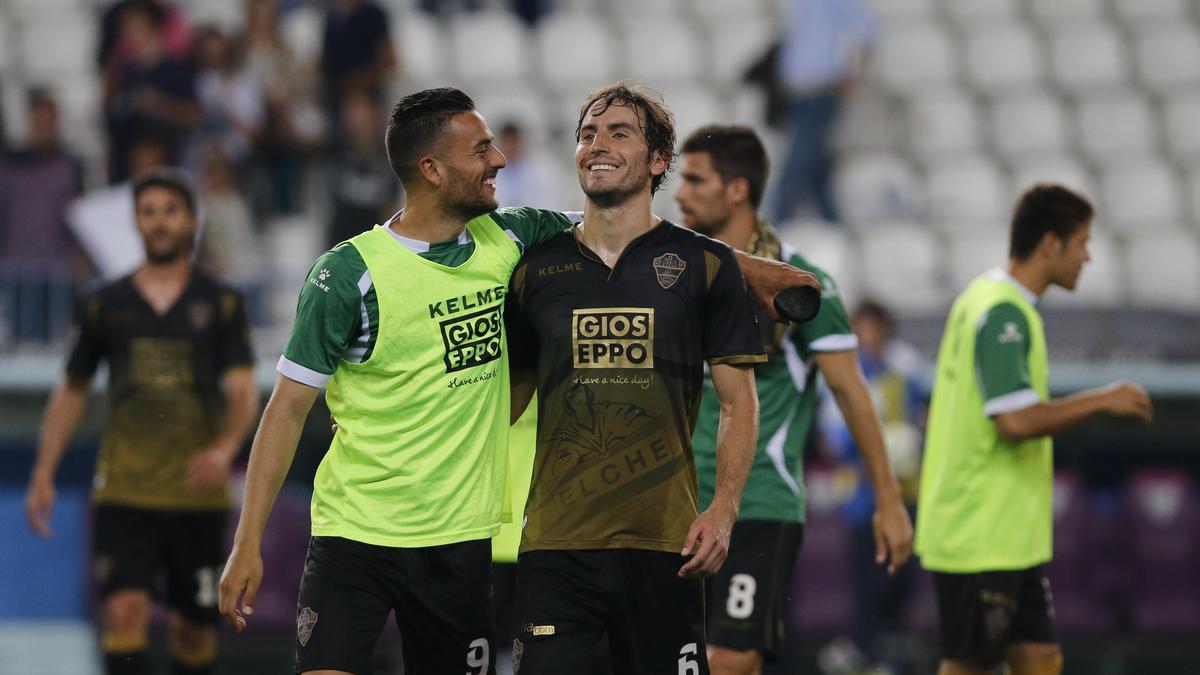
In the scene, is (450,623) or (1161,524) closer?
(450,623)

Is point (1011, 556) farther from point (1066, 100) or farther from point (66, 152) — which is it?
point (1066, 100)

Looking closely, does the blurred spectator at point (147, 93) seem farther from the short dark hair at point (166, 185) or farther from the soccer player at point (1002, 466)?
the soccer player at point (1002, 466)

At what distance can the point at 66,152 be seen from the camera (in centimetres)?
1247

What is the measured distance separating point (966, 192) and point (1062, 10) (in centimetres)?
339

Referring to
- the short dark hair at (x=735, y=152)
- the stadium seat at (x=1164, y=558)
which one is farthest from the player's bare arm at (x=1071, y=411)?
the stadium seat at (x=1164, y=558)

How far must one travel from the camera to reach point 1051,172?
15469 mm

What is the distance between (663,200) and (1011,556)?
297 inches

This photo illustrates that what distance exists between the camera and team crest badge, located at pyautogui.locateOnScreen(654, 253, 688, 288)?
17.4 feet

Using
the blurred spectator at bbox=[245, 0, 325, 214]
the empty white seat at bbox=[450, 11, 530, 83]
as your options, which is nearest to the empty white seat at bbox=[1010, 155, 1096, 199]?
the empty white seat at bbox=[450, 11, 530, 83]

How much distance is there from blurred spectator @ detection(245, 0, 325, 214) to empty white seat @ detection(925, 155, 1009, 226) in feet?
17.4

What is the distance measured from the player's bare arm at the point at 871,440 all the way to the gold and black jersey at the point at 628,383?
1.49 meters

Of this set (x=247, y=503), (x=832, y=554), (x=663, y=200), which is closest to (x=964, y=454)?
(x=247, y=503)

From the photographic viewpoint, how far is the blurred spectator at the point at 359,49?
13.1 meters

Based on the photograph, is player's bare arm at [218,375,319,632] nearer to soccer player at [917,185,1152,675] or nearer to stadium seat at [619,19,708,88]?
soccer player at [917,185,1152,675]
